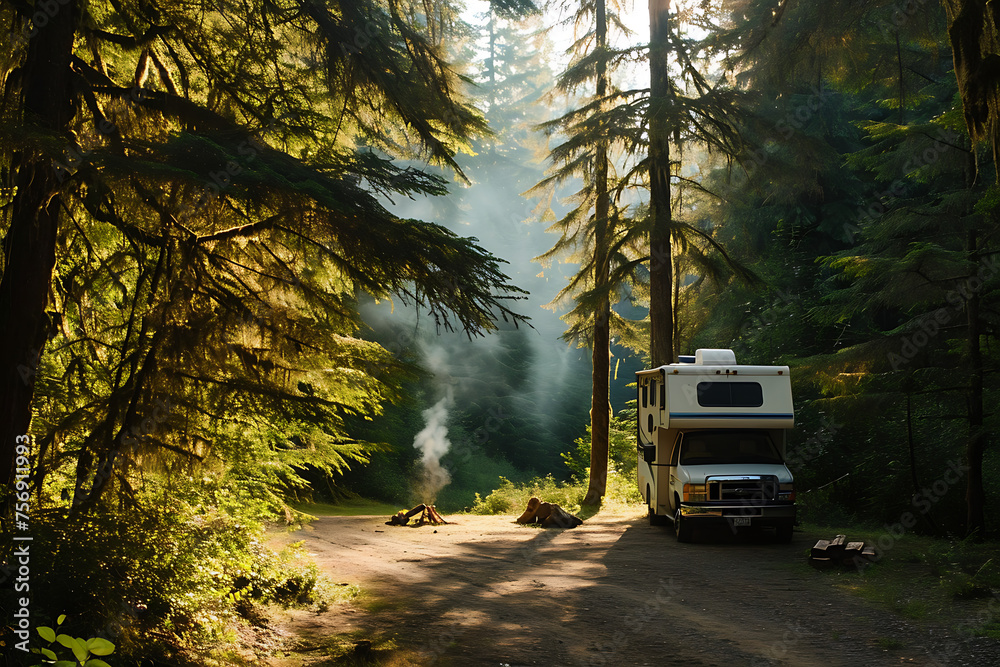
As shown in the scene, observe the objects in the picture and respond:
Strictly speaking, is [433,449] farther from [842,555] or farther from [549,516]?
[842,555]

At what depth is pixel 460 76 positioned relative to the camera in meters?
7.61

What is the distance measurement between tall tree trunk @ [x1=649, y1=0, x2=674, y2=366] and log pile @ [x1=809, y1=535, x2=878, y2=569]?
8.62 m

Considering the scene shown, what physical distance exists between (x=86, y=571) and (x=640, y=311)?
190 ft

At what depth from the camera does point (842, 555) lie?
10.1 meters

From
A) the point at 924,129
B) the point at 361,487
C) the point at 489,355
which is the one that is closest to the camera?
the point at 924,129

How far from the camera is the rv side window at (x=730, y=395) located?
43.1ft

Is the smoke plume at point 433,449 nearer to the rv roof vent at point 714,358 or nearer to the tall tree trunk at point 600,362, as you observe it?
the tall tree trunk at point 600,362

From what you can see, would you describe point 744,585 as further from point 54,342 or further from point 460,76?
point 54,342

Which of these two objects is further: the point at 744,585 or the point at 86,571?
the point at 744,585

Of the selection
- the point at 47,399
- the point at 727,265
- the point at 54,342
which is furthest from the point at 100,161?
the point at 727,265

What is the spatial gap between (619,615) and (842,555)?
421 cm

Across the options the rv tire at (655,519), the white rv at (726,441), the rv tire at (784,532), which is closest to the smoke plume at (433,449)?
the rv tire at (655,519)

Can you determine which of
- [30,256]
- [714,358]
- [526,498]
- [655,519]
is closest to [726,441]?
[714,358]

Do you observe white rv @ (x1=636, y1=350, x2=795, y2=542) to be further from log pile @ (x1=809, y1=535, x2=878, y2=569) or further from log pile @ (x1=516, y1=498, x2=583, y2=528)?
log pile @ (x1=516, y1=498, x2=583, y2=528)
